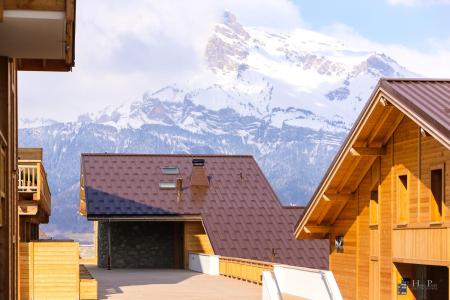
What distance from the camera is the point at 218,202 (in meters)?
53.2

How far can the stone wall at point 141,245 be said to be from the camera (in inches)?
2078

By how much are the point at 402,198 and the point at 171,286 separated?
1468 centimetres

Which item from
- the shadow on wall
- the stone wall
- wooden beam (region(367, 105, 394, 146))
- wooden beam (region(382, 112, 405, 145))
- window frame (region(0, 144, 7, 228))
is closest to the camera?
window frame (region(0, 144, 7, 228))

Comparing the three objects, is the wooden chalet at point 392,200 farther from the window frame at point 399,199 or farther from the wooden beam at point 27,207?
the wooden beam at point 27,207

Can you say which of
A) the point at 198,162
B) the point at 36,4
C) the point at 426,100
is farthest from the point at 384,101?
the point at 198,162

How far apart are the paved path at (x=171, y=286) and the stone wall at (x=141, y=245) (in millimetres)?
4689

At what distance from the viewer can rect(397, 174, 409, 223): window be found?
78.7ft

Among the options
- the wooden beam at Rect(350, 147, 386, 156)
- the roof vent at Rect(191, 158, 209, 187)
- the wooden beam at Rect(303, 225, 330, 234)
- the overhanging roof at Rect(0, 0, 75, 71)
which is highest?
the overhanging roof at Rect(0, 0, 75, 71)

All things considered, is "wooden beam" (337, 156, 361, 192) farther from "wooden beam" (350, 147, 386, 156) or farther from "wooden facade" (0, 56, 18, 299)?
"wooden facade" (0, 56, 18, 299)

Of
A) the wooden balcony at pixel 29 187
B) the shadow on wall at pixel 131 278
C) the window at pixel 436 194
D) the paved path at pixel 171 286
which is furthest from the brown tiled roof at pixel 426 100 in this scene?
the wooden balcony at pixel 29 187

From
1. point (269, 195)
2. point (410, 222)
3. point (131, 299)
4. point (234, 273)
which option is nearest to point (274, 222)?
point (269, 195)

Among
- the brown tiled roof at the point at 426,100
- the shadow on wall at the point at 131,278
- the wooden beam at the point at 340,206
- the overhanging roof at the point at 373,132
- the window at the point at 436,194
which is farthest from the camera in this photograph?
the shadow on wall at the point at 131,278

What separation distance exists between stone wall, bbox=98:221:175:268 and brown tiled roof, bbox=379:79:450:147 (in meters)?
31.8

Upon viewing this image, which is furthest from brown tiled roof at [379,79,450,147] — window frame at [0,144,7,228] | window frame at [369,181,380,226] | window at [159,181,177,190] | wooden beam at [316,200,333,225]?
window at [159,181,177,190]
